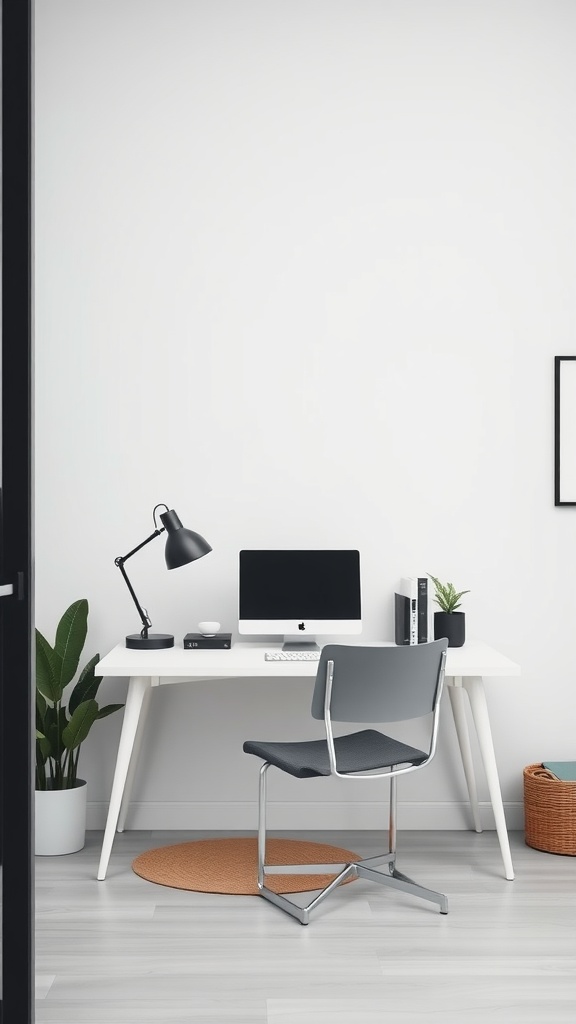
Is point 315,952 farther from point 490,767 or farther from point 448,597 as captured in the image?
point 448,597

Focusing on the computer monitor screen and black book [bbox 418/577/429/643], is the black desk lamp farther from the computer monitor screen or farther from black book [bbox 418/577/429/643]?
black book [bbox 418/577/429/643]

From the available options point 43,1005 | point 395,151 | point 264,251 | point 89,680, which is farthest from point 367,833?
point 395,151

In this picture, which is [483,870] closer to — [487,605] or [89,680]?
[487,605]

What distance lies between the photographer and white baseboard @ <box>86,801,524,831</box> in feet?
12.3

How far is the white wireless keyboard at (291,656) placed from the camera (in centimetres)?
327

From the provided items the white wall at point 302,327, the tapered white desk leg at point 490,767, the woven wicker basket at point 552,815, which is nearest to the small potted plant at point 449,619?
the white wall at point 302,327

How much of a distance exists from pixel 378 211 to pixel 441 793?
2291 mm

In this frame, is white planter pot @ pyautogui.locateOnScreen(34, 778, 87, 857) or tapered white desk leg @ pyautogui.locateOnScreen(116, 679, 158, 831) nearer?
white planter pot @ pyautogui.locateOnScreen(34, 778, 87, 857)

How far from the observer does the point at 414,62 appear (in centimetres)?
383

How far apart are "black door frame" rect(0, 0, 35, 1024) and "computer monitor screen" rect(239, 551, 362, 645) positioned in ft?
5.55

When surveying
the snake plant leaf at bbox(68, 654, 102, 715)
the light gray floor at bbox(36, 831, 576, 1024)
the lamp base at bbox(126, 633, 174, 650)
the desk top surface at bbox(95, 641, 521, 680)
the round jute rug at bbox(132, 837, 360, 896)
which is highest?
the lamp base at bbox(126, 633, 174, 650)

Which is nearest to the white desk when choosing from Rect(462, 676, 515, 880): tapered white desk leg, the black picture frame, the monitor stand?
Rect(462, 676, 515, 880): tapered white desk leg

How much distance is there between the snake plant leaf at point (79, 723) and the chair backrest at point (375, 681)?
3.22 ft

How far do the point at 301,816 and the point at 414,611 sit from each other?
3.07 ft
